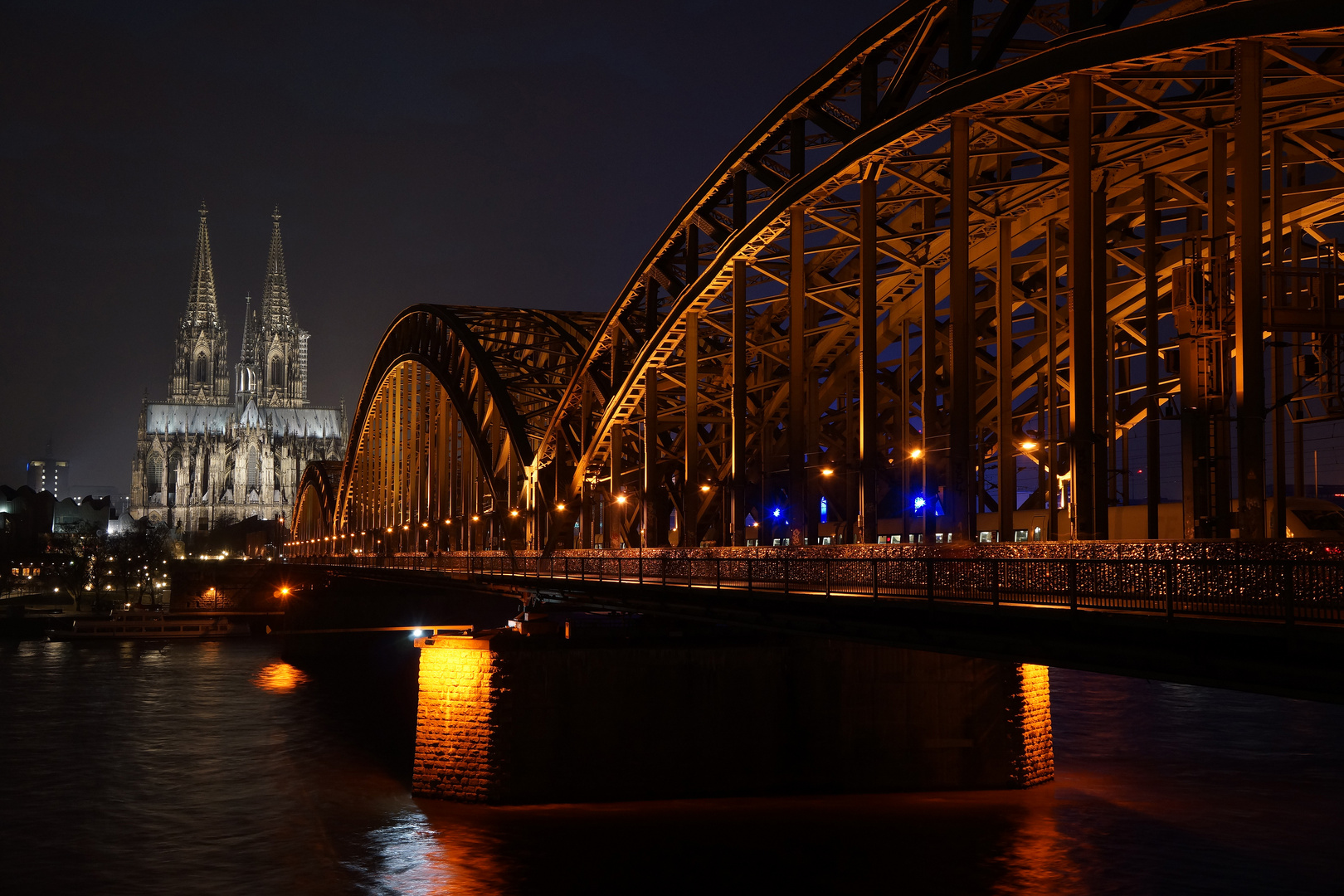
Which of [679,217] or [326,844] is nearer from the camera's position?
[326,844]

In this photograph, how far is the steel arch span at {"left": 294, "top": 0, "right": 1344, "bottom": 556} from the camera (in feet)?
78.6

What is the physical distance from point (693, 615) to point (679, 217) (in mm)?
18277

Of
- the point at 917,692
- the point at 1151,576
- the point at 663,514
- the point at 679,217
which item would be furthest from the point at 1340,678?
the point at 663,514

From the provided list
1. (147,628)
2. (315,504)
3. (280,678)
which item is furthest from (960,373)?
(315,504)

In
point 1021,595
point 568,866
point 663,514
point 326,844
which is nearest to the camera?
point 1021,595

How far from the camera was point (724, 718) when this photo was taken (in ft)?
116

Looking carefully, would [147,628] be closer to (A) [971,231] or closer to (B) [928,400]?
(A) [971,231]

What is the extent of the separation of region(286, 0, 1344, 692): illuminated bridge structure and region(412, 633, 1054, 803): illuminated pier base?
3.00 meters

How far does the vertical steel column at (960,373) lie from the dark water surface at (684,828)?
7.90 metres

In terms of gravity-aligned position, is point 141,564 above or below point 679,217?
below

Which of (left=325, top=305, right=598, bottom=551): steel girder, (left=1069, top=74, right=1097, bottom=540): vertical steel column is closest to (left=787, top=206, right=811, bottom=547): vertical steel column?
(left=1069, top=74, right=1097, bottom=540): vertical steel column

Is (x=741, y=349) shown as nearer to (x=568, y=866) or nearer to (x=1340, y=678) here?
(x=568, y=866)

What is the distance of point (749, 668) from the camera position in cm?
3569

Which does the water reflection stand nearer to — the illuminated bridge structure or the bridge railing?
the illuminated bridge structure
